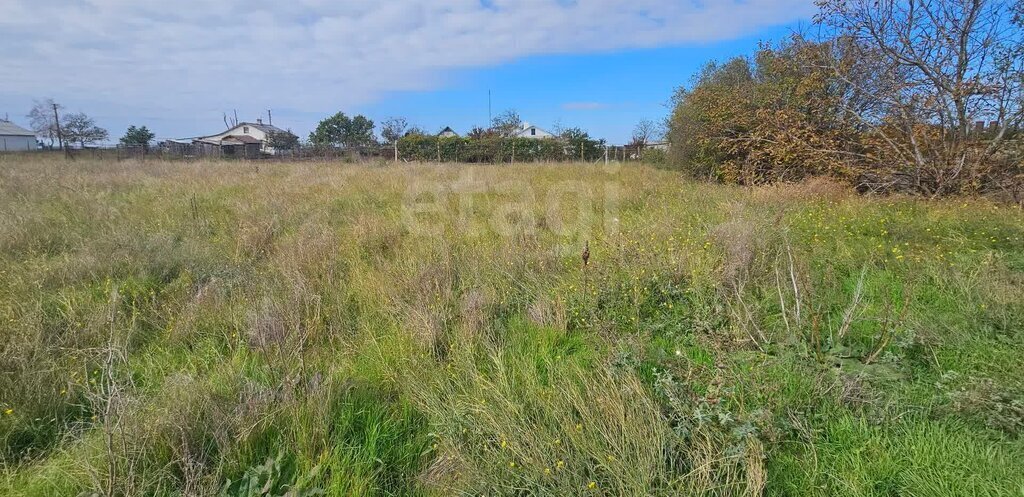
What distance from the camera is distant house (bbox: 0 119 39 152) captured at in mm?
37728

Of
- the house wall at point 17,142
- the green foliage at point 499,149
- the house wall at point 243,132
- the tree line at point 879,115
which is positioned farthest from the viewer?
the house wall at point 243,132

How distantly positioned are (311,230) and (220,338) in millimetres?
2647

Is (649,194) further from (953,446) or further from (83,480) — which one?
(83,480)

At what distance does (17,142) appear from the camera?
39.6m

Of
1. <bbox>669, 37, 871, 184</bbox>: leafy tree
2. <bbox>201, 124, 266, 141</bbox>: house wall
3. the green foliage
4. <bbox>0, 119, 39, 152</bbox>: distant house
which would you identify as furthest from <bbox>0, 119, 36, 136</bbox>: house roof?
<bbox>669, 37, 871, 184</bbox>: leafy tree

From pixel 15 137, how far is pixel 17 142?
0.60 metres

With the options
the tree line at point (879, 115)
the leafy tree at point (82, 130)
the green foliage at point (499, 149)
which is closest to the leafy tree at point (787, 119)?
the tree line at point (879, 115)

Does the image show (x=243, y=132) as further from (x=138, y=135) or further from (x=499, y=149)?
(x=499, y=149)

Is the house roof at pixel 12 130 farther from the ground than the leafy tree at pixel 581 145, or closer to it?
farther from the ground

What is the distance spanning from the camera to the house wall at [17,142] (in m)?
37.5

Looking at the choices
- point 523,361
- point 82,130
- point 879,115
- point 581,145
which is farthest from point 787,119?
point 82,130

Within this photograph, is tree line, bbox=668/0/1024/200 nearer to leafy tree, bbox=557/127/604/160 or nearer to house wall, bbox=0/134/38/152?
leafy tree, bbox=557/127/604/160

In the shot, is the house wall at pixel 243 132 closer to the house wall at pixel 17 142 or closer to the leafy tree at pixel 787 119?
the house wall at pixel 17 142

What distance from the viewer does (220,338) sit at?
286 centimetres
